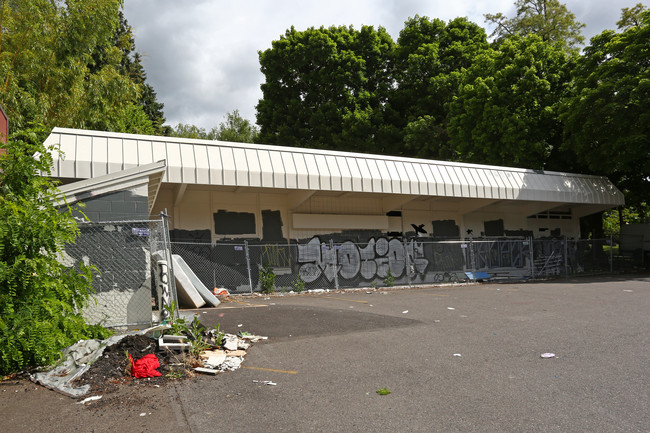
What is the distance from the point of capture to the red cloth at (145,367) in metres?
5.51

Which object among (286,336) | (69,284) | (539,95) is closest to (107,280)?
(69,284)

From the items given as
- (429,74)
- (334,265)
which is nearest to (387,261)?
(334,265)

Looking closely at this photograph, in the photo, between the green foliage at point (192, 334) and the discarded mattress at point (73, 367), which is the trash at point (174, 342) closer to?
the green foliage at point (192, 334)

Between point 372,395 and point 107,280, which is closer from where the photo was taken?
point 372,395

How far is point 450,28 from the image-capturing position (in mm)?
30797

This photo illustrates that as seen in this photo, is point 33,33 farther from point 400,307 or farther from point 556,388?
point 556,388

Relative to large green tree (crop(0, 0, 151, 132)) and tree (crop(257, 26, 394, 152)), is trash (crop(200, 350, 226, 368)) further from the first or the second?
tree (crop(257, 26, 394, 152))

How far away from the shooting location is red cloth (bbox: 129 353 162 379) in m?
5.51

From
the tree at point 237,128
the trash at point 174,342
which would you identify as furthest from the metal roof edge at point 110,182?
the tree at point 237,128

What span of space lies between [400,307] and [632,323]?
4.61 meters

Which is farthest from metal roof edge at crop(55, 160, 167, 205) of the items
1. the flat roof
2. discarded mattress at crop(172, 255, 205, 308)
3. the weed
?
the weed

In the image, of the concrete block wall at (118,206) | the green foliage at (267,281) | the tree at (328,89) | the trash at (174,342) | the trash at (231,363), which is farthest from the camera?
Result: the tree at (328,89)

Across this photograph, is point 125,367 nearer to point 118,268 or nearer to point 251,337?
point 251,337

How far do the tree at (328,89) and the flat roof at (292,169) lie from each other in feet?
39.1
